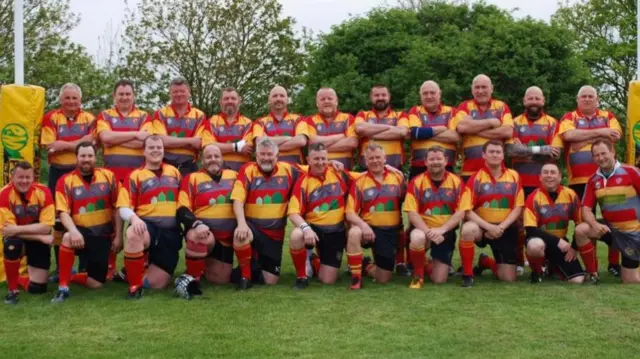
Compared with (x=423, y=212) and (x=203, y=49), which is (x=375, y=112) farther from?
(x=203, y=49)

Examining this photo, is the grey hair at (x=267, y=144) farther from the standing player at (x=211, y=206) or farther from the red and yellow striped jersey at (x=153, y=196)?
the red and yellow striped jersey at (x=153, y=196)

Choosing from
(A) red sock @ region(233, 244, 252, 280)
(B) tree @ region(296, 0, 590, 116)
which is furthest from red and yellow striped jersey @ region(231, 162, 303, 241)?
(B) tree @ region(296, 0, 590, 116)

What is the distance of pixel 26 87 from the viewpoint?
7.12 metres

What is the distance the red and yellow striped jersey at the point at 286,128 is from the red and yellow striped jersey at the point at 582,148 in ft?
8.35

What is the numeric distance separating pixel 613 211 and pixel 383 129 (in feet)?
7.29

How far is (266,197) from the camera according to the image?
22.1 ft

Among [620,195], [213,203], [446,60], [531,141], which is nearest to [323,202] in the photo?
[213,203]

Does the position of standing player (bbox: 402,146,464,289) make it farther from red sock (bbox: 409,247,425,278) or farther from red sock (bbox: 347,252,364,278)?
red sock (bbox: 347,252,364,278)

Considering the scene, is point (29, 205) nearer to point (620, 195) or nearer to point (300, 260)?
point (300, 260)

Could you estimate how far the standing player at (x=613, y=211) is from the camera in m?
6.55

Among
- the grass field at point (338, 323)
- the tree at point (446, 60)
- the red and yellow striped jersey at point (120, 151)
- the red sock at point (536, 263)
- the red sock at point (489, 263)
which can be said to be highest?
the tree at point (446, 60)

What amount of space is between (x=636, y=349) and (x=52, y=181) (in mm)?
5443

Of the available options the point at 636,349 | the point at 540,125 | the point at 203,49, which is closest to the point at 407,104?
the point at 203,49

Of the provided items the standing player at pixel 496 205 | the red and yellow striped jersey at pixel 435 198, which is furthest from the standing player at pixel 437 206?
the standing player at pixel 496 205
